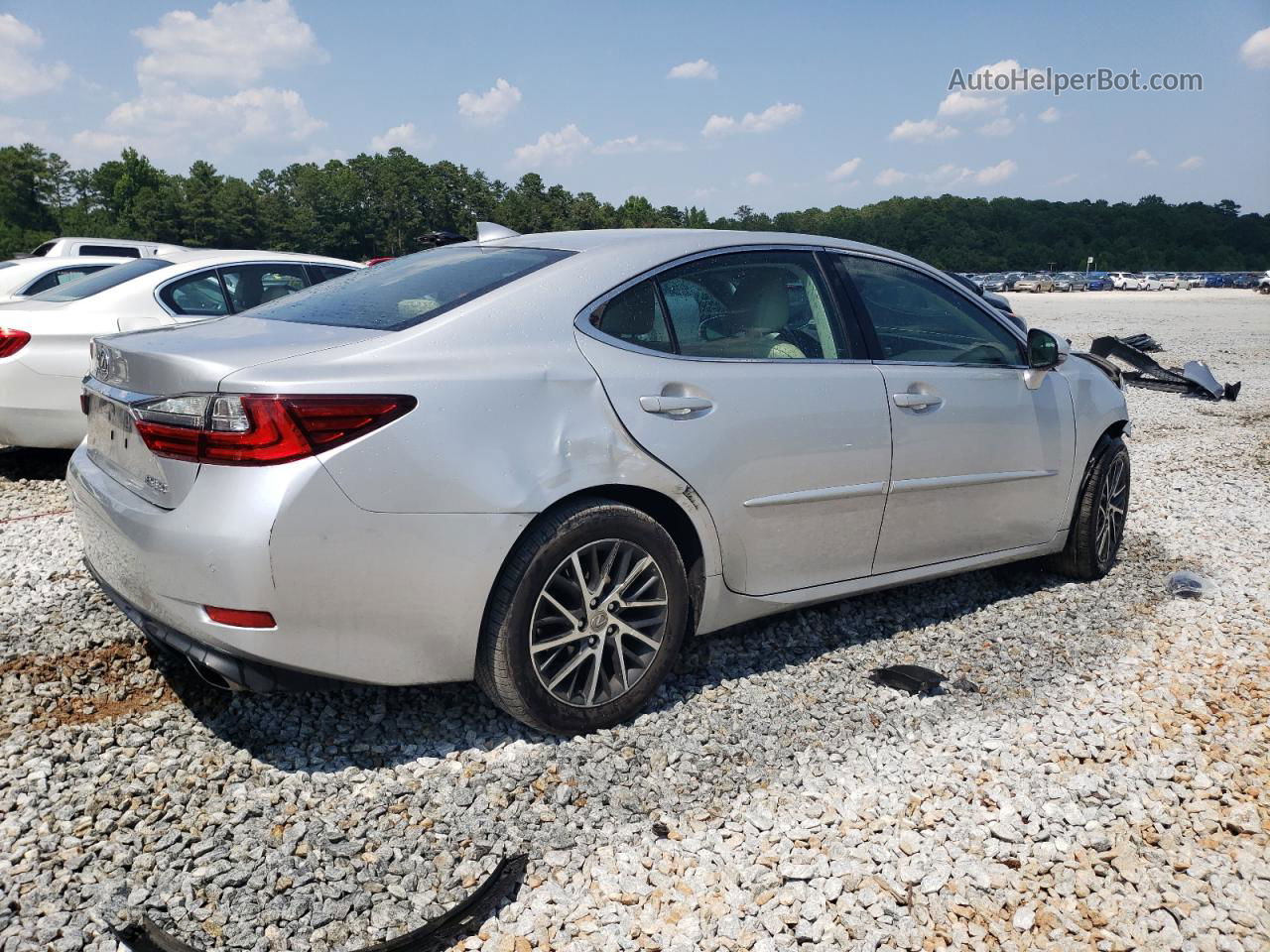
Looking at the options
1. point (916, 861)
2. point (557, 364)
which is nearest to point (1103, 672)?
point (916, 861)

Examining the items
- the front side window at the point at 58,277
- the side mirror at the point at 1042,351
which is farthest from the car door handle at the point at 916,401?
the front side window at the point at 58,277

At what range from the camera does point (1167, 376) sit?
13305 millimetres

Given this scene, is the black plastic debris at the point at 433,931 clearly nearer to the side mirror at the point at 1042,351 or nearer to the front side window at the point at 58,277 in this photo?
the side mirror at the point at 1042,351

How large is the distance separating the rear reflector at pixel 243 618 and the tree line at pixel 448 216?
74.9 metres

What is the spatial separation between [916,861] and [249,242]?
368 ft

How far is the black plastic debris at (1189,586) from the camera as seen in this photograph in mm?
4824

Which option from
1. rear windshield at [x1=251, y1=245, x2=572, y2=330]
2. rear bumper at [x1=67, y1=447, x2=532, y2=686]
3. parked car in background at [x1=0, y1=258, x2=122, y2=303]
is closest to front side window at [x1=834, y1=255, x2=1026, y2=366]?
rear windshield at [x1=251, y1=245, x2=572, y2=330]

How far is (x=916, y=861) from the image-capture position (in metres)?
2.64

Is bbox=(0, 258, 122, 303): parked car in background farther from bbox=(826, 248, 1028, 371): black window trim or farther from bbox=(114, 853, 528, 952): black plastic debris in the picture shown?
bbox=(114, 853, 528, 952): black plastic debris

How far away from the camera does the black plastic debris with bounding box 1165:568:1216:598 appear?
15.8 ft

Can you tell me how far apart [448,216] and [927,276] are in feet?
414

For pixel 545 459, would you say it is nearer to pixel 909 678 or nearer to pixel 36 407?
pixel 909 678

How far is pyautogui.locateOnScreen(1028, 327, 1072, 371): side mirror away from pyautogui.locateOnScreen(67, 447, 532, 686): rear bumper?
2.71m

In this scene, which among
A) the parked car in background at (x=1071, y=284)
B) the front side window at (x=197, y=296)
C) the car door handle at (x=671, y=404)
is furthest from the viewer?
the parked car in background at (x=1071, y=284)
